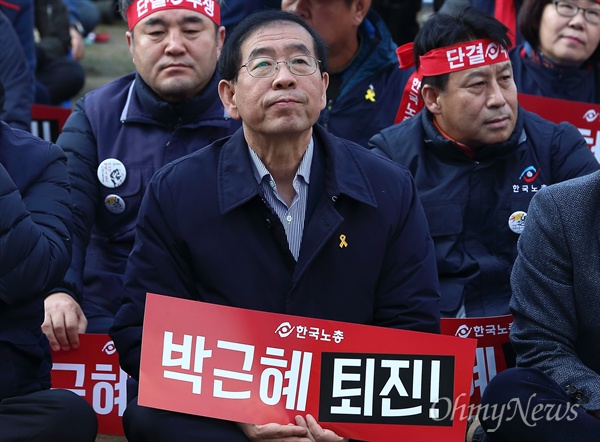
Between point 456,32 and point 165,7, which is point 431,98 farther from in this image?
point 165,7

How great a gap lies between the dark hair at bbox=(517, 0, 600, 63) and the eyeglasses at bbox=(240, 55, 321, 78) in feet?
7.44

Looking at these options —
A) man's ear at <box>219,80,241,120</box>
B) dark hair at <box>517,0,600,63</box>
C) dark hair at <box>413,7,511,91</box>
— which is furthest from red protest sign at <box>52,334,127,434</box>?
dark hair at <box>517,0,600,63</box>

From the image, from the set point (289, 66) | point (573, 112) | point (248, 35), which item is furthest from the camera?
point (573, 112)

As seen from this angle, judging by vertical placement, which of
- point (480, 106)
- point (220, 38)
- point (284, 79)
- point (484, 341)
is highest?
point (284, 79)

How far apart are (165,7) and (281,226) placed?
160 centimetres

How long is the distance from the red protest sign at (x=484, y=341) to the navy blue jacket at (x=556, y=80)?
1820mm

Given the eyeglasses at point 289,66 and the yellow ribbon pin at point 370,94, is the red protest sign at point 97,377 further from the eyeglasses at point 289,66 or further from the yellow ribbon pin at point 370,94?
the yellow ribbon pin at point 370,94

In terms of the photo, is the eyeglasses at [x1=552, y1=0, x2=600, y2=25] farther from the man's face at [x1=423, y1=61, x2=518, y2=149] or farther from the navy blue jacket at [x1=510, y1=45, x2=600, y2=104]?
the man's face at [x1=423, y1=61, x2=518, y2=149]

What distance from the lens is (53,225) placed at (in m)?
3.95

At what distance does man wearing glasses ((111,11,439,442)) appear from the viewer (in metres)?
3.72

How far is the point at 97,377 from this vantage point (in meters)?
4.34

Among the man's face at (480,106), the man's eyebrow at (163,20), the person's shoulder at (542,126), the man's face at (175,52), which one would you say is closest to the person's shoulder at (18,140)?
the man's face at (175,52)

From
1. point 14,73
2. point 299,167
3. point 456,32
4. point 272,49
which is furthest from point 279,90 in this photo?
point 14,73

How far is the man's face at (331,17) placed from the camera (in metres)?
5.54
